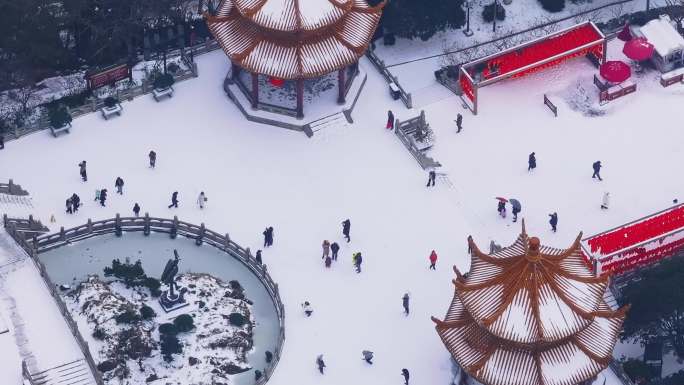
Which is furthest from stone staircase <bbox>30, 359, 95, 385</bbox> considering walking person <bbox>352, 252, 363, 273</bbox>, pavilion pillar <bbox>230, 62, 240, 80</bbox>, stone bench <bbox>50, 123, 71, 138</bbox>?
pavilion pillar <bbox>230, 62, 240, 80</bbox>

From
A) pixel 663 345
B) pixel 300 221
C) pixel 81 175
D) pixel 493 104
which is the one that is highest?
pixel 81 175

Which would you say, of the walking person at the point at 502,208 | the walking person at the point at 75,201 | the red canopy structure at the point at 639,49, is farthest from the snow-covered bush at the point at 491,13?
the walking person at the point at 75,201

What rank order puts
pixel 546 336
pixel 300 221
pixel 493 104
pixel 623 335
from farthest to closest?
pixel 493 104, pixel 300 221, pixel 623 335, pixel 546 336

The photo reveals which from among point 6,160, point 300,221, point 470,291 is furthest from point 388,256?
point 6,160

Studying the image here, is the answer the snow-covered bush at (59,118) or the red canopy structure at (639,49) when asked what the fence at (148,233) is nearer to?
the snow-covered bush at (59,118)

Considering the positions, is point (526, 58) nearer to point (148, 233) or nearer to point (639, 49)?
point (639, 49)


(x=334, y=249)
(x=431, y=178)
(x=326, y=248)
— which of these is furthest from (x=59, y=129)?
(x=431, y=178)

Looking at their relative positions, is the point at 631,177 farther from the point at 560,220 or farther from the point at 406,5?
the point at 406,5
